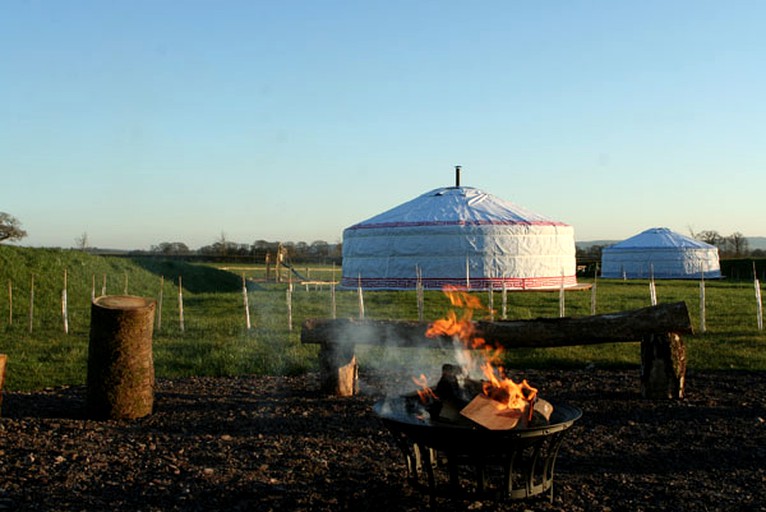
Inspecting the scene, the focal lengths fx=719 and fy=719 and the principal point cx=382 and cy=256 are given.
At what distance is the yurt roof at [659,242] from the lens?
121ft

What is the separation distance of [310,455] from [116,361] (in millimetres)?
2011

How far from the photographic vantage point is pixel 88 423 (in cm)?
571

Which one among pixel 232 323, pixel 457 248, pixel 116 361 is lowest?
pixel 232 323

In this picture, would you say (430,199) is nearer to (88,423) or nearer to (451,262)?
(451,262)

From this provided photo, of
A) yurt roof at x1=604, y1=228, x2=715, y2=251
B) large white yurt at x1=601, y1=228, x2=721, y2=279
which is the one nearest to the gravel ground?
large white yurt at x1=601, y1=228, x2=721, y2=279

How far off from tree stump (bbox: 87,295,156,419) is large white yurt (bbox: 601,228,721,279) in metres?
33.2

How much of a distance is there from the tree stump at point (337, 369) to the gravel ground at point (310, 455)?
14cm

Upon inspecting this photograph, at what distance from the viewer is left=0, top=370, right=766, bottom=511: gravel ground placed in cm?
400

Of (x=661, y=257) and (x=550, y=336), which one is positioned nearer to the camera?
(x=550, y=336)

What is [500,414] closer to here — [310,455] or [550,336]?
[310,455]

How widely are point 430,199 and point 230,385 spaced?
1923 centimetres

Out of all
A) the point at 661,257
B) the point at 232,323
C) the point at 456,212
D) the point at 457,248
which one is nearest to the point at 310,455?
the point at 232,323

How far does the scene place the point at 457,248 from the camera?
920 inches

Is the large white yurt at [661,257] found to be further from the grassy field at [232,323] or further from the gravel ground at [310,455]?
the gravel ground at [310,455]
